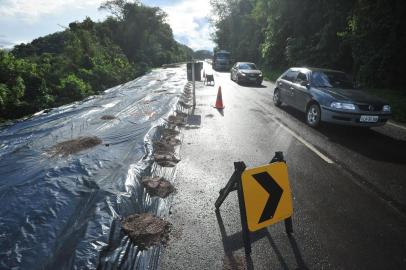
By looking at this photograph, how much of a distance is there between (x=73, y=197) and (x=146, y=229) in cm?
126

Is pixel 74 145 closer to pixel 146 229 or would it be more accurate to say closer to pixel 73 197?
pixel 73 197

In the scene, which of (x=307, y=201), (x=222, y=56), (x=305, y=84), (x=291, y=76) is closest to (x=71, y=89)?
(x=291, y=76)

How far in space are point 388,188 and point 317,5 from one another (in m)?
23.3

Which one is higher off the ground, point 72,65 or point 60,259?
point 72,65

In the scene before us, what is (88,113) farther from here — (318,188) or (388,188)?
(388,188)

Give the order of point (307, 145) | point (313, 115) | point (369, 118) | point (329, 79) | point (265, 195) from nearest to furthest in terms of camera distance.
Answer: point (265, 195)
point (307, 145)
point (369, 118)
point (313, 115)
point (329, 79)

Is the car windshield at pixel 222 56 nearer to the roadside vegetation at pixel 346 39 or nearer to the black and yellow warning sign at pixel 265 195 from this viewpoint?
the roadside vegetation at pixel 346 39

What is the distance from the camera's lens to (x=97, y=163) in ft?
18.3

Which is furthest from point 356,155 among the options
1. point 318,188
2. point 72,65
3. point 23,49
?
point 23,49

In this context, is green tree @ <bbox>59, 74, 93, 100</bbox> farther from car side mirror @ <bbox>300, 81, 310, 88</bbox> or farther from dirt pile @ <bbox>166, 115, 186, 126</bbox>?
car side mirror @ <bbox>300, 81, 310, 88</bbox>

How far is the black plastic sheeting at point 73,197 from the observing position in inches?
127

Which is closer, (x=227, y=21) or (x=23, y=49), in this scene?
(x=23, y=49)

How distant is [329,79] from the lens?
970 cm

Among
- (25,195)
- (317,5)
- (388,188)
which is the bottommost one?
(388,188)
